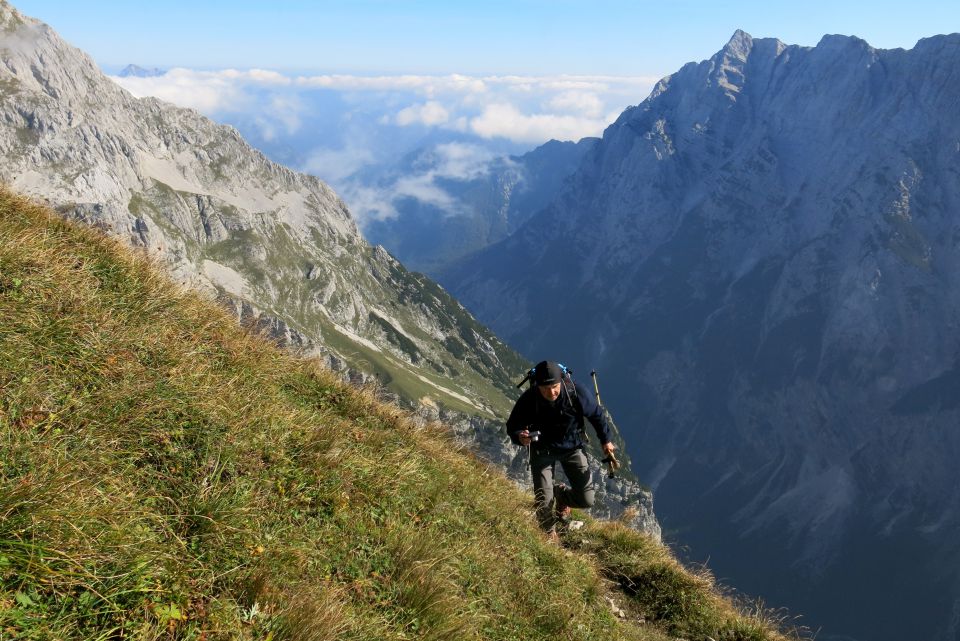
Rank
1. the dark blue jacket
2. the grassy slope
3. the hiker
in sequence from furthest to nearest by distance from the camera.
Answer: the dark blue jacket
the hiker
the grassy slope

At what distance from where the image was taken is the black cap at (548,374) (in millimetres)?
10367

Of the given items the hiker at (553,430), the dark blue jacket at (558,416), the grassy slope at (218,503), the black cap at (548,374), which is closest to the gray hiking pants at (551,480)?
the hiker at (553,430)

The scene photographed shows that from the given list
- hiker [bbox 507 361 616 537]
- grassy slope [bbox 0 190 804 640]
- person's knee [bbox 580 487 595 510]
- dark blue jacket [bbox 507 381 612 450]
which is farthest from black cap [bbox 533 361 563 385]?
person's knee [bbox 580 487 595 510]

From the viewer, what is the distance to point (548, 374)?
1041 cm

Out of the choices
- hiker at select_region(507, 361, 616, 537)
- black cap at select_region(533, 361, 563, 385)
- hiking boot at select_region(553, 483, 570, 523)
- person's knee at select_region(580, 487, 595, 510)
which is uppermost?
black cap at select_region(533, 361, 563, 385)

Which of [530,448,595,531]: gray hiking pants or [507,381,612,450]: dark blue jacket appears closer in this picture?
[507,381,612,450]: dark blue jacket

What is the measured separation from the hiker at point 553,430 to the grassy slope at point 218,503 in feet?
3.10

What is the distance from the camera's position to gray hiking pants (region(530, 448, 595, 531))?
1100cm

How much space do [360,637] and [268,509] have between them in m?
1.65

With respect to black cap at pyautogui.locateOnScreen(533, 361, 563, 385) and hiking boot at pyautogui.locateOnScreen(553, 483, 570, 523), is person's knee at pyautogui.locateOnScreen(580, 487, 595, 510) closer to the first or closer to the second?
hiking boot at pyautogui.locateOnScreen(553, 483, 570, 523)

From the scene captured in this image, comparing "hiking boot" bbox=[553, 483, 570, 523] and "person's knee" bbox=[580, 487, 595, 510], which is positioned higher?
"person's knee" bbox=[580, 487, 595, 510]

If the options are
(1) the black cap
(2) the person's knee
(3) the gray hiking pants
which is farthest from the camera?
(2) the person's knee

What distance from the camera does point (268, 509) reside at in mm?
5730

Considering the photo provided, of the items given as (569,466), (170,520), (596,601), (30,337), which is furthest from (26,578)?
(569,466)
